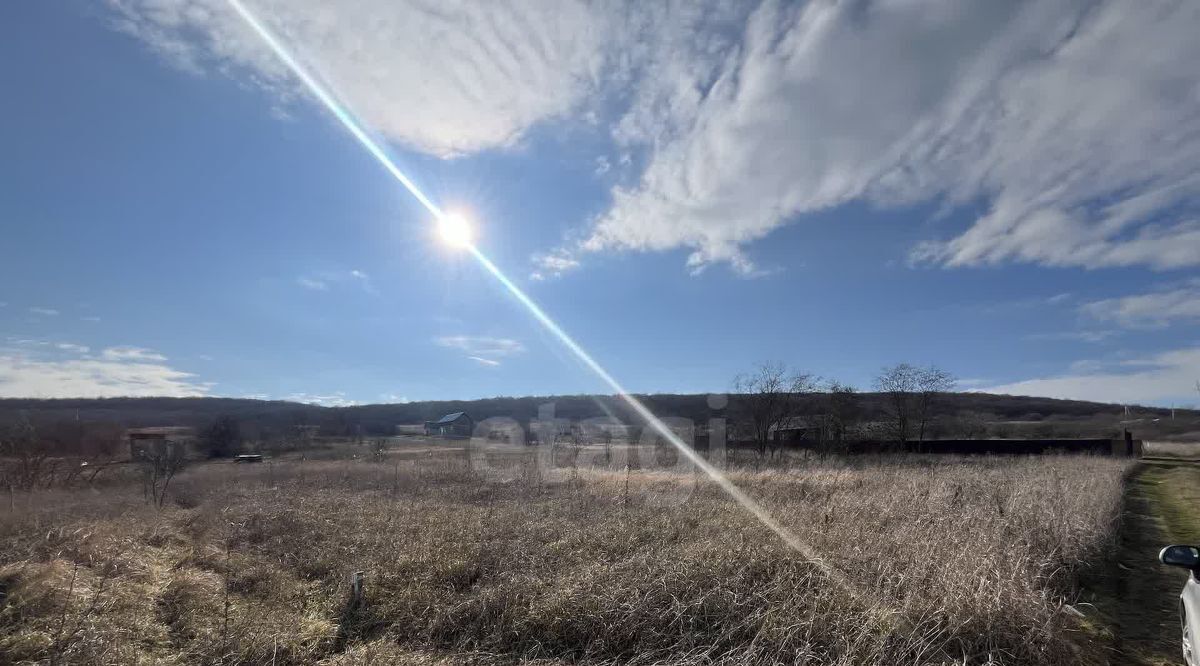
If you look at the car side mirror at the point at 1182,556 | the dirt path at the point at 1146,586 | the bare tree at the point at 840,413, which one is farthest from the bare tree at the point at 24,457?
the bare tree at the point at 840,413

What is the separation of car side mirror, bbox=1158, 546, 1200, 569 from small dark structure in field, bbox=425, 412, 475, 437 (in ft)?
240

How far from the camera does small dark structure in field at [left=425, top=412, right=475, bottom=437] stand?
7400 cm

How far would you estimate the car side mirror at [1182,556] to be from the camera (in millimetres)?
3113

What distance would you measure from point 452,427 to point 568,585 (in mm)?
72195

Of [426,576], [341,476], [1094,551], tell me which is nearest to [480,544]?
[426,576]

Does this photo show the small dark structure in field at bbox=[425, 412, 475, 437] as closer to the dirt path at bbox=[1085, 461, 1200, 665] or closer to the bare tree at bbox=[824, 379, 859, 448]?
the bare tree at bbox=[824, 379, 859, 448]

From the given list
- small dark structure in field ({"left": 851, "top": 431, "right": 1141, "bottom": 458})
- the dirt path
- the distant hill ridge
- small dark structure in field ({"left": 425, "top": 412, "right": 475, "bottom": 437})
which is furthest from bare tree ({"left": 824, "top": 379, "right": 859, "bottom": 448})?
small dark structure in field ({"left": 425, "top": 412, "right": 475, "bottom": 437})

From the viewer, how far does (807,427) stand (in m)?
34.1

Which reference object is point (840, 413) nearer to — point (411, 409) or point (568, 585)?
point (568, 585)

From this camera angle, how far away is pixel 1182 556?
3.17 meters

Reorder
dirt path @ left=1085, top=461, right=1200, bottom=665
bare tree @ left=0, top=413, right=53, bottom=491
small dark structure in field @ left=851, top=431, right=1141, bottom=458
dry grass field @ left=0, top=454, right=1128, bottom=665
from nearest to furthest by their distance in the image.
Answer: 1. dry grass field @ left=0, top=454, right=1128, bottom=665
2. dirt path @ left=1085, top=461, right=1200, bottom=665
3. bare tree @ left=0, top=413, right=53, bottom=491
4. small dark structure in field @ left=851, top=431, right=1141, bottom=458

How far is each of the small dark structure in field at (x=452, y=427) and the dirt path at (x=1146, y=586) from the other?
68014 millimetres

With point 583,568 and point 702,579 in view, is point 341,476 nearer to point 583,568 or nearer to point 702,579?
point 583,568

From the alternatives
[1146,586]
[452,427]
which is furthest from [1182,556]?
[452,427]
